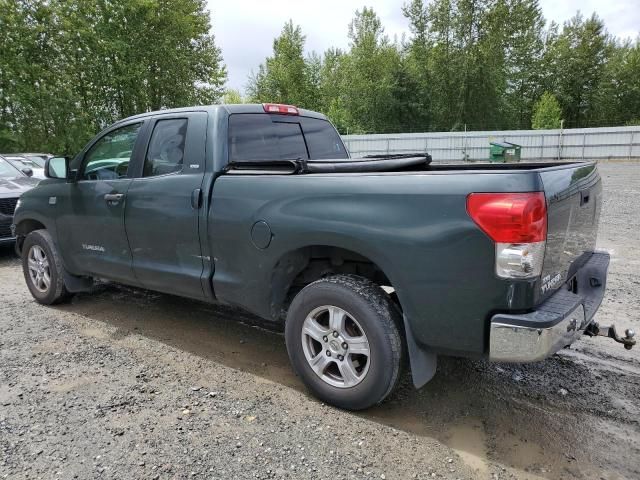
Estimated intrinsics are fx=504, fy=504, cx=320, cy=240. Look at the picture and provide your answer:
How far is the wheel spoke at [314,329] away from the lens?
A: 3.16 m

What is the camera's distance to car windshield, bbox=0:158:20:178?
883 cm

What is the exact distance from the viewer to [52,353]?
13.6ft

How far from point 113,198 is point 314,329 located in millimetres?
2267

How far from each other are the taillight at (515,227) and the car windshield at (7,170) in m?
8.90

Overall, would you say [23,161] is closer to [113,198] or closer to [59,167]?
[59,167]

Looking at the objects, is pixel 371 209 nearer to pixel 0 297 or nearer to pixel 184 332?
pixel 184 332

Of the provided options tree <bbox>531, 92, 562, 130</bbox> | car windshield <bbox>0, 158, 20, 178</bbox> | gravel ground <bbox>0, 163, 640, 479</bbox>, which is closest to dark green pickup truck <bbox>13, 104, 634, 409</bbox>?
gravel ground <bbox>0, 163, 640, 479</bbox>

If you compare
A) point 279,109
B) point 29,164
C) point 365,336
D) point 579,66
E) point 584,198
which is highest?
point 579,66

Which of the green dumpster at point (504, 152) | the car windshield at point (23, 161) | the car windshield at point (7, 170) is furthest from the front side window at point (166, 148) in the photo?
the green dumpster at point (504, 152)

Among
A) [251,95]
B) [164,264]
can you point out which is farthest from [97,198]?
[251,95]

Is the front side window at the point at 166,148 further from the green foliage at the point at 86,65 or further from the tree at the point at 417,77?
the tree at the point at 417,77

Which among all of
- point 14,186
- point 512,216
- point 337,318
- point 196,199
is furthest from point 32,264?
point 512,216

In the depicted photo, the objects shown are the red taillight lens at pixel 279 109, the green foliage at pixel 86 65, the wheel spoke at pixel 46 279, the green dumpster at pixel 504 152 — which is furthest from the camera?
the green dumpster at pixel 504 152

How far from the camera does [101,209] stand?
449 centimetres
